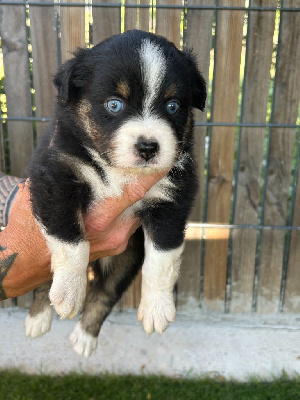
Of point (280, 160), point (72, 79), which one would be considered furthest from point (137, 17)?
point (280, 160)

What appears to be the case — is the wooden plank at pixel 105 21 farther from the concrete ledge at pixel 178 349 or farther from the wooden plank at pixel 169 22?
the concrete ledge at pixel 178 349

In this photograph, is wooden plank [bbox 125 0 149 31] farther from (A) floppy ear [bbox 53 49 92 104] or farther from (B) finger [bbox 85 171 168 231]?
(B) finger [bbox 85 171 168 231]

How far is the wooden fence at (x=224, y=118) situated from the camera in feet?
10.5

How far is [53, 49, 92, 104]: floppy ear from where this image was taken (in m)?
2.14

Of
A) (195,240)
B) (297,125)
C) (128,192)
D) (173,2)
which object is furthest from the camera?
(195,240)

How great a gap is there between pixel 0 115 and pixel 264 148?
6.60 feet

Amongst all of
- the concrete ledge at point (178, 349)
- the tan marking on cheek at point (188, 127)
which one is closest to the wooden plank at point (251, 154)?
the concrete ledge at point (178, 349)

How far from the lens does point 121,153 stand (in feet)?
6.43

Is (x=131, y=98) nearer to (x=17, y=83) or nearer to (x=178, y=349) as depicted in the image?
(x=17, y=83)

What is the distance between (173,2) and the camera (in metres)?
3.15

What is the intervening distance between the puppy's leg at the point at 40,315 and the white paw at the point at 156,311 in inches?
27.4

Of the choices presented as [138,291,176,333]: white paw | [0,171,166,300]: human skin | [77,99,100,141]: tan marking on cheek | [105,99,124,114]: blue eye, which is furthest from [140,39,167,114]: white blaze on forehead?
[138,291,176,333]: white paw

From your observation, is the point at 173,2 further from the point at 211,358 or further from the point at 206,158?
the point at 211,358

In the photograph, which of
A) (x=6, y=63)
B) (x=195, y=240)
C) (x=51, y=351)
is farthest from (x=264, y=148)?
(x=51, y=351)
